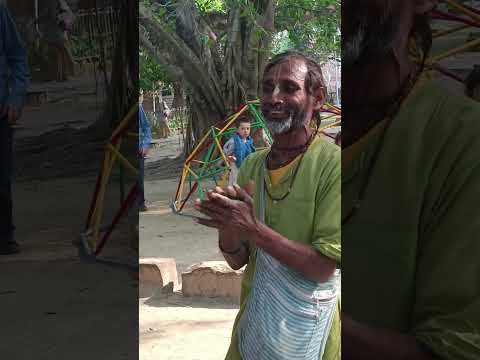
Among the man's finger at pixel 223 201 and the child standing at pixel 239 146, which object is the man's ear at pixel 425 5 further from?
the child standing at pixel 239 146

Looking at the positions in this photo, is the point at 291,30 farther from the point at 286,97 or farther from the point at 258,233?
the point at 258,233

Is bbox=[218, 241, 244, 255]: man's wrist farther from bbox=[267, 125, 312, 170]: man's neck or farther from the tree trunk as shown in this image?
the tree trunk

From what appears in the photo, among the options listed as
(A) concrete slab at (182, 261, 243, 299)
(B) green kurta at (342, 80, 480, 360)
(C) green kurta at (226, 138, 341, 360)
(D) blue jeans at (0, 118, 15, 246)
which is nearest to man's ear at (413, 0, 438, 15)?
(B) green kurta at (342, 80, 480, 360)

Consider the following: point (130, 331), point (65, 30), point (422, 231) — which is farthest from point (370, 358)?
point (65, 30)

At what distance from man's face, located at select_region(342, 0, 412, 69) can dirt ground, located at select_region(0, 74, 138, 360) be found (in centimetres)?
54

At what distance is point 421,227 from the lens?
126 cm

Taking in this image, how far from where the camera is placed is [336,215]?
150 centimetres

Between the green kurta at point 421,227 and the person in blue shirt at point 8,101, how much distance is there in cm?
66

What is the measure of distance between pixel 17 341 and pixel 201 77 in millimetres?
1736

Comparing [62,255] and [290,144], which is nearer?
[62,255]

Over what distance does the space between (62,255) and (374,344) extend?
658 mm

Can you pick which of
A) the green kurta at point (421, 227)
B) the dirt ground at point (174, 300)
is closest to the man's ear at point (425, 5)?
Answer: the green kurta at point (421, 227)

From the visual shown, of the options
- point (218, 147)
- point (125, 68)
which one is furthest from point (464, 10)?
point (218, 147)

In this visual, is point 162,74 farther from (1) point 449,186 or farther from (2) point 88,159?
(1) point 449,186
